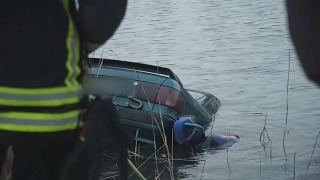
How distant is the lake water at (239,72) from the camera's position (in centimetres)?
534

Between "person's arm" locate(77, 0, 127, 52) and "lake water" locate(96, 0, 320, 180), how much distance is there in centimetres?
48

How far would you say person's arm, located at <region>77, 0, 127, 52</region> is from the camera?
1.90 m

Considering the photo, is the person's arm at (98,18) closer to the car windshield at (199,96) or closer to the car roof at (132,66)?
the car roof at (132,66)

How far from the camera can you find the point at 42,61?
1.90m

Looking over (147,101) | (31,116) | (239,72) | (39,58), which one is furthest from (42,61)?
(239,72)

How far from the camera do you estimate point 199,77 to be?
8219mm

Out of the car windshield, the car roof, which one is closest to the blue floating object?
the car roof

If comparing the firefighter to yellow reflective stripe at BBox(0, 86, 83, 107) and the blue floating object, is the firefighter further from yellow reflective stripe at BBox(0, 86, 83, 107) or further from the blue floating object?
the blue floating object

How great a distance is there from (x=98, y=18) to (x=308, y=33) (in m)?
0.78

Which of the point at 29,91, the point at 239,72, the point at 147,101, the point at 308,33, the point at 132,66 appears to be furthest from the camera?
the point at 239,72

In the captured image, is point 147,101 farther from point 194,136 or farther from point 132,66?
point 194,136

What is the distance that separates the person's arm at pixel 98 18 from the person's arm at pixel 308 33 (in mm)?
727

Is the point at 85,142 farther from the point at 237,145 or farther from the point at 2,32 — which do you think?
the point at 237,145

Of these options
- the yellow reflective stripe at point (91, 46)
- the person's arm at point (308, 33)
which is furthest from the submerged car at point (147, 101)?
the person's arm at point (308, 33)
